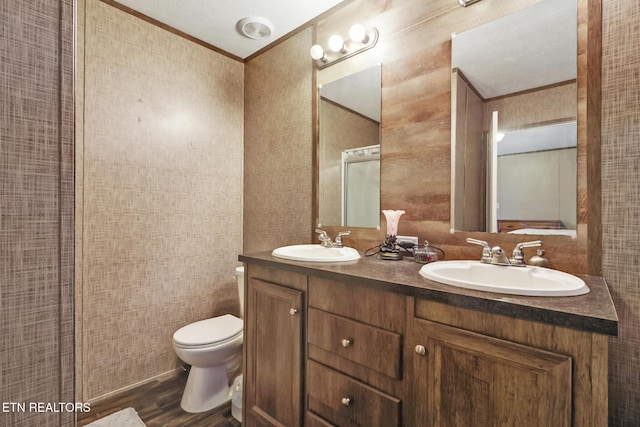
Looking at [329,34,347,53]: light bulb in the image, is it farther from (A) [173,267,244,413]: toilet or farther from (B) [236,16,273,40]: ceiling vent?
(A) [173,267,244,413]: toilet

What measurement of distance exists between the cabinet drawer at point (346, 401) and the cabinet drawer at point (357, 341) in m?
0.09

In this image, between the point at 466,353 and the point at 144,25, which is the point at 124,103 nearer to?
the point at 144,25

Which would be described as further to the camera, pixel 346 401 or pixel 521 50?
pixel 521 50

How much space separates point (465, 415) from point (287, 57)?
2313mm

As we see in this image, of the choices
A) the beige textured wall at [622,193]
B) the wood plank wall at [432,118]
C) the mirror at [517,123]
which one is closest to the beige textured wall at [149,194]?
the wood plank wall at [432,118]

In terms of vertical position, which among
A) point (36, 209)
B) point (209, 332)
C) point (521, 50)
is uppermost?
point (521, 50)

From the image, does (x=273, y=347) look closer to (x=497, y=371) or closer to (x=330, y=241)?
(x=330, y=241)

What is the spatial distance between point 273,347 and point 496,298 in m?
1.00

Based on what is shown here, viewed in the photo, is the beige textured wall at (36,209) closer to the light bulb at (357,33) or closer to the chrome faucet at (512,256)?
the chrome faucet at (512,256)

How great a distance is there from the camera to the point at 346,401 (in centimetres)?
108

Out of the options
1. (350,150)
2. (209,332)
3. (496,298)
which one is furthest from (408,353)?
(209,332)

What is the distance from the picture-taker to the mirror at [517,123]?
113 cm

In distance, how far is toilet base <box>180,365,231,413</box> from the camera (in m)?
1.75

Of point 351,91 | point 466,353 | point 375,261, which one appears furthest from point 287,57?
→ point 466,353
